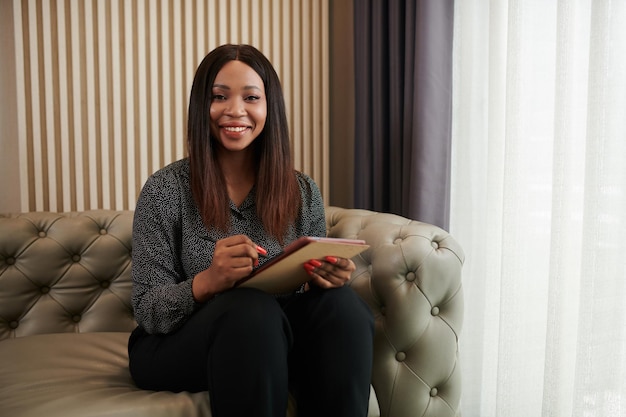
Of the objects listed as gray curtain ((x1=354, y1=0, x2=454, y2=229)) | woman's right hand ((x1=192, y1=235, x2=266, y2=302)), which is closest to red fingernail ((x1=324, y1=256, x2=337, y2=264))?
woman's right hand ((x1=192, y1=235, x2=266, y2=302))

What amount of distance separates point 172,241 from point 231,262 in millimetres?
292

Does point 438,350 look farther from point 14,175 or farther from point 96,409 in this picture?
point 14,175

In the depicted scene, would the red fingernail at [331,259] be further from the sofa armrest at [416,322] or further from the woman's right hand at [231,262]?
the sofa armrest at [416,322]

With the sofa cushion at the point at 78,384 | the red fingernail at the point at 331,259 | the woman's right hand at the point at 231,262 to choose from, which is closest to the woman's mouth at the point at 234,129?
the woman's right hand at the point at 231,262

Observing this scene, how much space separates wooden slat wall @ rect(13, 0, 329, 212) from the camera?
243 cm

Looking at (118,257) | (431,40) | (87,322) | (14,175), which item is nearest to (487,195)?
(431,40)

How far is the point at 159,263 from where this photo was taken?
4.89 ft

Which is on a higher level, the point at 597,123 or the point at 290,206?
the point at 597,123

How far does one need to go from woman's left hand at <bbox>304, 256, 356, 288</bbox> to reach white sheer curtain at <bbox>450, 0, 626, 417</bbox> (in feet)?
2.01

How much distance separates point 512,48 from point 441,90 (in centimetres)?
30

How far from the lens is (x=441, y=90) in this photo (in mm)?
2055

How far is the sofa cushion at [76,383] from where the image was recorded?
1.32 m

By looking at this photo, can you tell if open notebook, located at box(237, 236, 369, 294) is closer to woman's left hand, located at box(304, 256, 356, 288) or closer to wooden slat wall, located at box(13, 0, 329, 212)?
woman's left hand, located at box(304, 256, 356, 288)

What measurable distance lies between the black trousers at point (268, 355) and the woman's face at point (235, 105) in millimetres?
449
